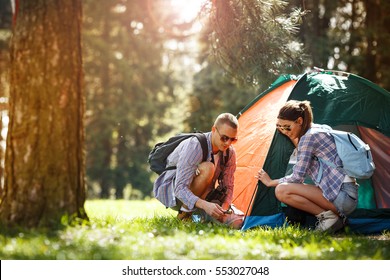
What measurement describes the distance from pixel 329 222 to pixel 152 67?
1615cm

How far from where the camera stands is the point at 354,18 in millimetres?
14047

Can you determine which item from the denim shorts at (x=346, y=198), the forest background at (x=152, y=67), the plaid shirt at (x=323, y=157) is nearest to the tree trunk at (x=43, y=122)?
the plaid shirt at (x=323, y=157)

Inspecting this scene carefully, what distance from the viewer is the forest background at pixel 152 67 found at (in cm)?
1324

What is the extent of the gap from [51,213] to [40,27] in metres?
1.46

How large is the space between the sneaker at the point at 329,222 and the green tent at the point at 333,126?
321 millimetres

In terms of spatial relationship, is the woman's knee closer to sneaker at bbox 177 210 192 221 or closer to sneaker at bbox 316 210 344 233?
sneaker at bbox 177 210 192 221

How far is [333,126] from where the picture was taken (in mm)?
5977

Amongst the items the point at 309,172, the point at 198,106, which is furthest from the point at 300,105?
the point at 198,106

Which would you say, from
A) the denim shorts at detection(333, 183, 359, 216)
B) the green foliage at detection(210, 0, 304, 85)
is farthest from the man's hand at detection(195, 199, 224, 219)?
the green foliage at detection(210, 0, 304, 85)

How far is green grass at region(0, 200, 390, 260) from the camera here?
364 cm

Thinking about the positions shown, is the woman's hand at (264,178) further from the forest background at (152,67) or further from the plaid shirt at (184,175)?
the forest background at (152,67)

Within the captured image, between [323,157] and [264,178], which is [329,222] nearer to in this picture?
[323,157]

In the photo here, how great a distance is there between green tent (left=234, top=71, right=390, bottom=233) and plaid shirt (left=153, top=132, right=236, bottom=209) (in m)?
0.40
